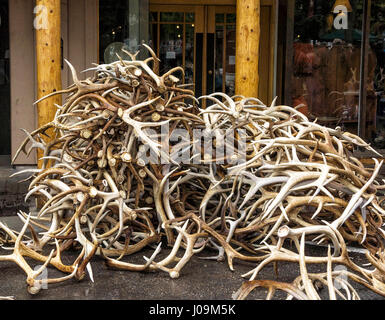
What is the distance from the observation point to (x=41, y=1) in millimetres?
5816

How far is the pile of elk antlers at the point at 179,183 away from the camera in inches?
113

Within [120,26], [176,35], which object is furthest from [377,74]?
[120,26]

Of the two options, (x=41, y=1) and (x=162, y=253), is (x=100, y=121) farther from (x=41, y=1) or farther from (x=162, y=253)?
(x=41, y=1)

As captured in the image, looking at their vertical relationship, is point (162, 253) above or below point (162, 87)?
below

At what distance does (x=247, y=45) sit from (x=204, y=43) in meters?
3.69

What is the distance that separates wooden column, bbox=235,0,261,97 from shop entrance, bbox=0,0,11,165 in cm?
399

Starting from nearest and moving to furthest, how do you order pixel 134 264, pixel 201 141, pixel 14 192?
pixel 134 264
pixel 201 141
pixel 14 192

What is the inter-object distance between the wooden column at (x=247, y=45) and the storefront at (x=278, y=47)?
3040 millimetres

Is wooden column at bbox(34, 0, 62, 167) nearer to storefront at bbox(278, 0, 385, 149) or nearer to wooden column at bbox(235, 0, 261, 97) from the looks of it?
wooden column at bbox(235, 0, 261, 97)

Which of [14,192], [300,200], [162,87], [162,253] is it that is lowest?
[14,192]

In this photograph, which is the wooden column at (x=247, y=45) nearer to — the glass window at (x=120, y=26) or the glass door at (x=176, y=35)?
the glass window at (x=120, y=26)

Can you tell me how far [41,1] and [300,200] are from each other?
3.86 meters
